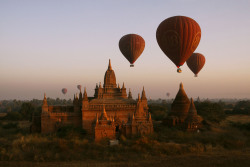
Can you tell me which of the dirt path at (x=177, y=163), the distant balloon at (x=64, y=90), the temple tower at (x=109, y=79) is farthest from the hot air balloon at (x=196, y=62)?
the distant balloon at (x=64, y=90)

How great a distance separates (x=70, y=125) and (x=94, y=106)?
355 centimetres

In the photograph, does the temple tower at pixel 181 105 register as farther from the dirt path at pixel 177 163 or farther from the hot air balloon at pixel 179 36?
the dirt path at pixel 177 163

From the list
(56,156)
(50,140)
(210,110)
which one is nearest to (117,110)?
(50,140)

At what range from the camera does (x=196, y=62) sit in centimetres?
3784

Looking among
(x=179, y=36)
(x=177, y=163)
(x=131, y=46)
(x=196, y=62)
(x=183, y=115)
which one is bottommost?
(x=177, y=163)

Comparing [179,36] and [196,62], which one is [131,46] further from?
[196,62]

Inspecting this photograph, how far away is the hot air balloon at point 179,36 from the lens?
2438 centimetres

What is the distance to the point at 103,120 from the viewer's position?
77.9 ft

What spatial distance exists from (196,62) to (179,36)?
14.8 meters

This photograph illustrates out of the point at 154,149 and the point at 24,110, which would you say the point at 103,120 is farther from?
the point at 24,110

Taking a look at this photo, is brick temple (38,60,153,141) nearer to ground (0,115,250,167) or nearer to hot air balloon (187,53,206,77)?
ground (0,115,250,167)

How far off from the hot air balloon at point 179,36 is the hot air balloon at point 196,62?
12.5 meters

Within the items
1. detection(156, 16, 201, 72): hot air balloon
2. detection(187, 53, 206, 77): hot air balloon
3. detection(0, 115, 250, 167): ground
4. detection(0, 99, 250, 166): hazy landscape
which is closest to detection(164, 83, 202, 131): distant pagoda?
detection(0, 99, 250, 166): hazy landscape

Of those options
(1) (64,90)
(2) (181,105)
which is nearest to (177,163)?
(2) (181,105)
